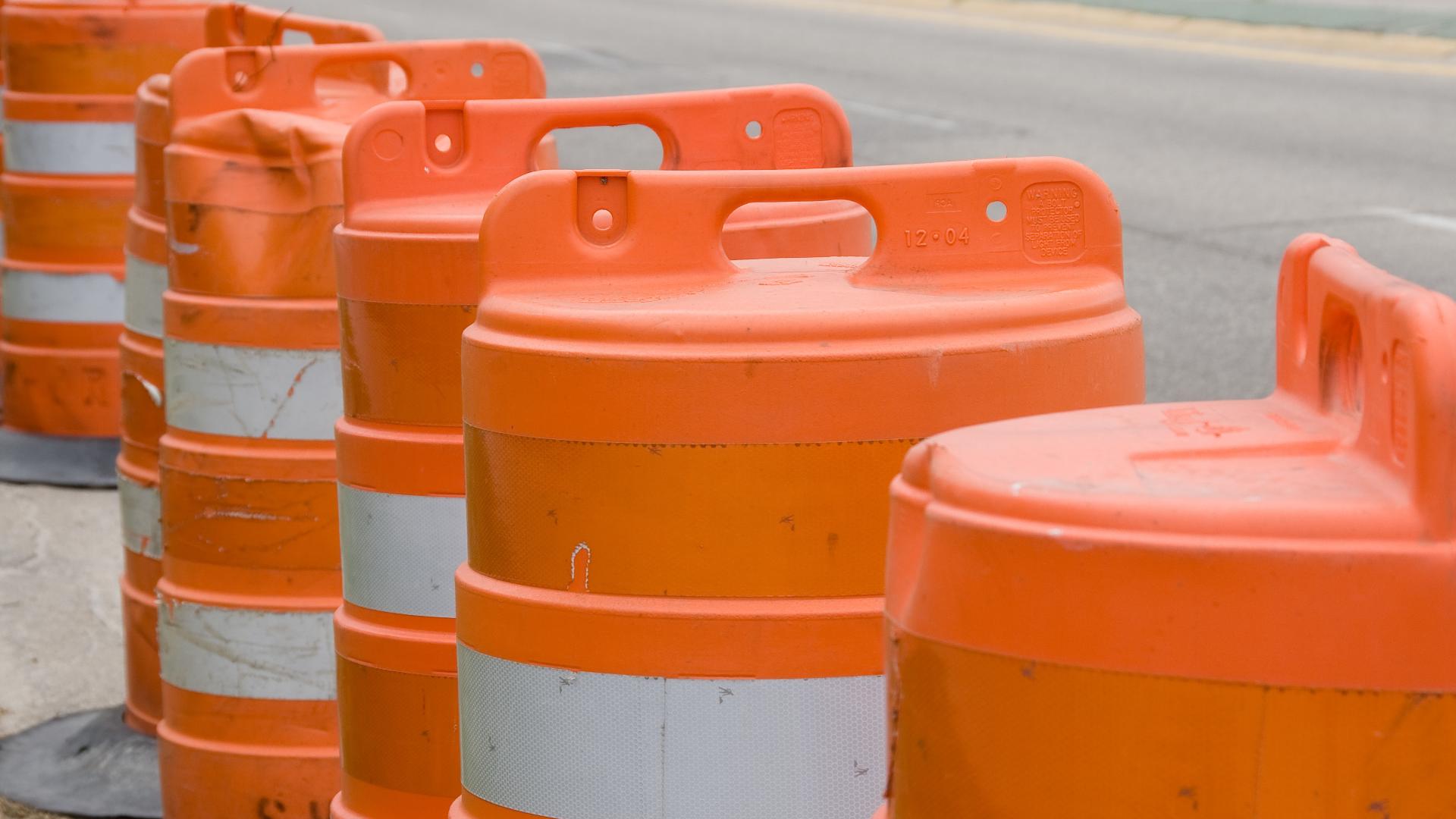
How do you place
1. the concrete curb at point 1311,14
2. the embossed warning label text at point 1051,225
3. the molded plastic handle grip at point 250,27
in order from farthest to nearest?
the concrete curb at point 1311,14 → the molded plastic handle grip at point 250,27 → the embossed warning label text at point 1051,225

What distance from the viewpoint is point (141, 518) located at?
4.61m

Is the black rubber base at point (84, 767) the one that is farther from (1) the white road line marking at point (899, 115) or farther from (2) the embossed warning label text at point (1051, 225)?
(1) the white road line marking at point (899, 115)

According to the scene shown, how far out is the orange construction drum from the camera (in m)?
3.81

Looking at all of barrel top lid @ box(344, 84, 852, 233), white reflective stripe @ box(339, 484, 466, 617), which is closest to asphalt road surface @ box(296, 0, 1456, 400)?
barrel top lid @ box(344, 84, 852, 233)

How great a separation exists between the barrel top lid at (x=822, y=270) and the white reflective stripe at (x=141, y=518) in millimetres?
2270

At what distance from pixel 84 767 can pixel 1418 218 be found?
7405 millimetres

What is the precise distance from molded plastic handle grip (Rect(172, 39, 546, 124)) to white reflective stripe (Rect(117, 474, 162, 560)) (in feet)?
2.89

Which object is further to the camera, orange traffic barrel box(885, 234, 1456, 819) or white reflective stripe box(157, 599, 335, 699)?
white reflective stripe box(157, 599, 335, 699)

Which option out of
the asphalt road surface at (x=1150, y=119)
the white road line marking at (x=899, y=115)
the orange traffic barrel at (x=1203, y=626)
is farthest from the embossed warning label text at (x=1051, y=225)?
the white road line marking at (x=899, y=115)

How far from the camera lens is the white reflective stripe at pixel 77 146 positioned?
671 cm

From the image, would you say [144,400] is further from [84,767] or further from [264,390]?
[264,390]

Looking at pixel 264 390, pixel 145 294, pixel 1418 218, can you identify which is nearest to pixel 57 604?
pixel 145 294

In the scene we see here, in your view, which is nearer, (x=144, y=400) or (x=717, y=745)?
(x=717, y=745)

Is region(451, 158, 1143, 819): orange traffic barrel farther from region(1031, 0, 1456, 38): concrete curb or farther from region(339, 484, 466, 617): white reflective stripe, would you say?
region(1031, 0, 1456, 38): concrete curb
